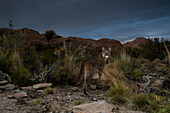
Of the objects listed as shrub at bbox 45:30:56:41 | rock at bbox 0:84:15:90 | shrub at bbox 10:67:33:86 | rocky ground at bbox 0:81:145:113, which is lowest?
rocky ground at bbox 0:81:145:113

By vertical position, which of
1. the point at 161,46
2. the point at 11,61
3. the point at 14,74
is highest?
the point at 161,46

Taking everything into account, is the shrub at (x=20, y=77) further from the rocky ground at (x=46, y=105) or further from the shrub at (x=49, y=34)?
the shrub at (x=49, y=34)

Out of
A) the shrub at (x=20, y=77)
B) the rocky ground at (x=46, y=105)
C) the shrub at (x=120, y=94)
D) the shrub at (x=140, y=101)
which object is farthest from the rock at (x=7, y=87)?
the shrub at (x=140, y=101)

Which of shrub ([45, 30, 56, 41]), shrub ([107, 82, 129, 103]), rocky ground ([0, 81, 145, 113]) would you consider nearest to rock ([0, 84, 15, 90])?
rocky ground ([0, 81, 145, 113])

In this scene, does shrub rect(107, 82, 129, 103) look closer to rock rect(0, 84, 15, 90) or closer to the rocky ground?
the rocky ground

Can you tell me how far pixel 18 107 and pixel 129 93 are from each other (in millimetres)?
3081

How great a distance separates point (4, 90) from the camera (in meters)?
5.00

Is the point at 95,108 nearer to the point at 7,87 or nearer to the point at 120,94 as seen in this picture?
the point at 120,94

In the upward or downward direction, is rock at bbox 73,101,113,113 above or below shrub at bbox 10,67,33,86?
below

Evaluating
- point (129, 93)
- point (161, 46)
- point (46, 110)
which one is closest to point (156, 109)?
point (129, 93)

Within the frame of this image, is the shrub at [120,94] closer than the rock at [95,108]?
No

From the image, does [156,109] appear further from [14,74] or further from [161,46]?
[161,46]

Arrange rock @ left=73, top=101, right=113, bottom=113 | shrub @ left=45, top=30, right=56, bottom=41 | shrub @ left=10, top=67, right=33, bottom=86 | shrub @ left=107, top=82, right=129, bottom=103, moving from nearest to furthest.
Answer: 1. rock @ left=73, top=101, right=113, bottom=113
2. shrub @ left=107, top=82, right=129, bottom=103
3. shrub @ left=10, top=67, right=33, bottom=86
4. shrub @ left=45, top=30, right=56, bottom=41

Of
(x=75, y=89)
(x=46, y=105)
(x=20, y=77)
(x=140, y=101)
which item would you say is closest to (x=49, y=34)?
(x=20, y=77)
